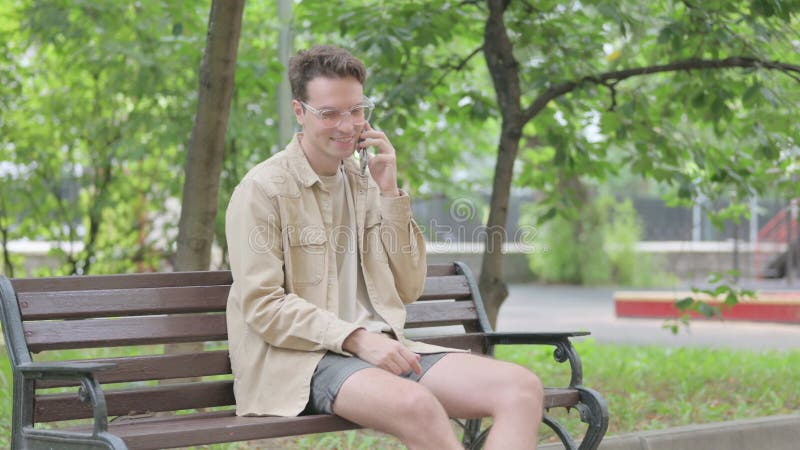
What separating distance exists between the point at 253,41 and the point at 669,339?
5523 millimetres

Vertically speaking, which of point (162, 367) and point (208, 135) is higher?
point (208, 135)

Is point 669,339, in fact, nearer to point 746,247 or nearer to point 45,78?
point 45,78

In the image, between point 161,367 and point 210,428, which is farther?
point 161,367

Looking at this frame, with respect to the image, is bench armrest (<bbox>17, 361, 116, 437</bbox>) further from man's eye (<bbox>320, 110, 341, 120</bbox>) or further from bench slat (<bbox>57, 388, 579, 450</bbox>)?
man's eye (<bbox>320, 110, 341, 120</bbox>)

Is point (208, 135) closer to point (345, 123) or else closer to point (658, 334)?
point (345, 123)

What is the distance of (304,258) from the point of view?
11.8 feet

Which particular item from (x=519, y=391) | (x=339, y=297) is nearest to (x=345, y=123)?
(x=339, y=297)

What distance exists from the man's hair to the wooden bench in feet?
2.64

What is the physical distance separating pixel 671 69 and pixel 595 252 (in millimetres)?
15861

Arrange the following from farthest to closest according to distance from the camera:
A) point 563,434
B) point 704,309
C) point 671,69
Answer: point 704,309, point 671,69, point 563,434

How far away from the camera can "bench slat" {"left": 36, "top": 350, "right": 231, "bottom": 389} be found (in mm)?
3578

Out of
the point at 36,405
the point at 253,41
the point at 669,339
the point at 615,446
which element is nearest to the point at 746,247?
the point at 669,339

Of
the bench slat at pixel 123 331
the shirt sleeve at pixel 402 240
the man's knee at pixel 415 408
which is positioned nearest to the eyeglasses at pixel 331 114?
the shirt sleeve at pixel 402 240

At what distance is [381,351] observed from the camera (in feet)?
11.2
